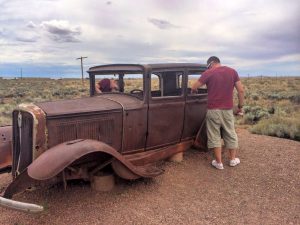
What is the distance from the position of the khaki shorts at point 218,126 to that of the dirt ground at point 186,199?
460 mm

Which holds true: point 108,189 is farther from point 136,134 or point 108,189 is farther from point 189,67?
point 189,67

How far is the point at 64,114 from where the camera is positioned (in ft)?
16.8

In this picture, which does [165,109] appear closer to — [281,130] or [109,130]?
[109,130]

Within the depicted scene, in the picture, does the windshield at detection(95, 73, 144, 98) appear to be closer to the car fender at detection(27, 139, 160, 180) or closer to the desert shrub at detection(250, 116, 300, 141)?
the car fender at detection(27, 139, 160, 180)

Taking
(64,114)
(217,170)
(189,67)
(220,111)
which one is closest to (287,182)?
(217,170)

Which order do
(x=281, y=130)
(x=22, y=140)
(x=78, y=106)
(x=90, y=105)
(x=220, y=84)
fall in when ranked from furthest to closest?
1. (x=281, y=130)
2. (x=220, y=84)
3. (x=90, y=105)
4. (x=78, y=106)
5. (x=22, y=140)

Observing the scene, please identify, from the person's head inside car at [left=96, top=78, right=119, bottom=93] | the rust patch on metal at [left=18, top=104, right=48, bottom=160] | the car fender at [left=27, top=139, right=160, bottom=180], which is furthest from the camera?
the person's head inside car at [left=96, top=78, right=119, bottom=93]

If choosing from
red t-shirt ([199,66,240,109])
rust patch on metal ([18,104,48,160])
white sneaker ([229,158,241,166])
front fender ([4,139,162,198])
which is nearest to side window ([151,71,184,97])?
red t-shirt ([199,66,240,109])

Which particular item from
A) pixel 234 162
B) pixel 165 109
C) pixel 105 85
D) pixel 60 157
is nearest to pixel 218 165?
pixel 234 162

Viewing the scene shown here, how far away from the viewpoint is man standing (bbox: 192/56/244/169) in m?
6.45

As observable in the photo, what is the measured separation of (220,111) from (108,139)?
218 cm

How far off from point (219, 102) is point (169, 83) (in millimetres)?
982

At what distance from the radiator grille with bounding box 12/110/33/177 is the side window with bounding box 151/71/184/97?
2.43 meters

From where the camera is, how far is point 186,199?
527 centimetres
